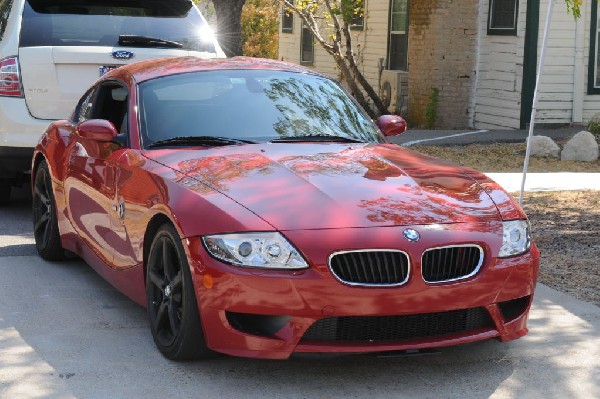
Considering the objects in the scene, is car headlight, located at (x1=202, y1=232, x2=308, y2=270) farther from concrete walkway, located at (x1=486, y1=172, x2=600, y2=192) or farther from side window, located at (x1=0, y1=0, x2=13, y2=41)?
concrete walkway, located at (x1=486, y1=172, x2=600, y2=192)

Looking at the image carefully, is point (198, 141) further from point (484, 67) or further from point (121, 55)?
point (484, 67)

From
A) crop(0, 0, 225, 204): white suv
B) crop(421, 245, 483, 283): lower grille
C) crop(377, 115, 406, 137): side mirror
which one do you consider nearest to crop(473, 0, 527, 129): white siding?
crop(0, 0, 225, 204): white suv

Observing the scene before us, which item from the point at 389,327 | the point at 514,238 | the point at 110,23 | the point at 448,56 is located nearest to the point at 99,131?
the point at 389,327

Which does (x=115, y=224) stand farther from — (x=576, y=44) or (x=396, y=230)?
(x=576, y=44)

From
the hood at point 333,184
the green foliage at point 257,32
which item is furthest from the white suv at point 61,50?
the green foliage at point 257,32

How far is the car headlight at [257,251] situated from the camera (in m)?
5.09

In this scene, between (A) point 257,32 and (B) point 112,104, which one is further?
(A) point 257,32

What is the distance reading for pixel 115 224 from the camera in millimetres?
6496

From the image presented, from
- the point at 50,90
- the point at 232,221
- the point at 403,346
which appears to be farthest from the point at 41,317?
the point at 50,90

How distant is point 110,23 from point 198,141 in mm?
3955

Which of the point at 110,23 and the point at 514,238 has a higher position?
the point at 110,23

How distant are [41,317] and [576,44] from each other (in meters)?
13.5

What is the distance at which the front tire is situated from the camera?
17.7ft

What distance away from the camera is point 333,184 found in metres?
5.66
